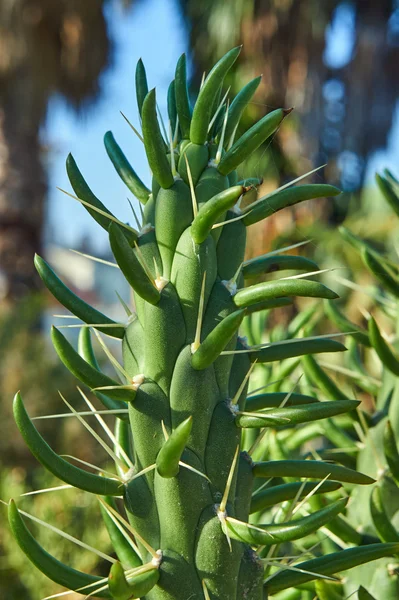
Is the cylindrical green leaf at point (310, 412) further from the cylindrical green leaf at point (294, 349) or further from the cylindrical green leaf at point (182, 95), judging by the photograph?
the cylindrical green leaf at point (182, 95)

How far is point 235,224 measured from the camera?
0.57m

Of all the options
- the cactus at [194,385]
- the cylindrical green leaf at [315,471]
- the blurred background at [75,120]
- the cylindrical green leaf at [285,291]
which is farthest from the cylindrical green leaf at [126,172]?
the blurred background at [75,120]

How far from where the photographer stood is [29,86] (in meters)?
7.11

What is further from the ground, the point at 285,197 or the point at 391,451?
the point at 285,197

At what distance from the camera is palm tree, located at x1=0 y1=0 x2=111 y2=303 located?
264 inches

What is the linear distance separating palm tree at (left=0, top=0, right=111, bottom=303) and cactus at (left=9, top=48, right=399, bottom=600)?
627cm

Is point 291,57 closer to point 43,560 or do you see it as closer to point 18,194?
point 18,194

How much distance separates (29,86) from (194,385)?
280 inches

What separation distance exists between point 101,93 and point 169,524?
8070mm

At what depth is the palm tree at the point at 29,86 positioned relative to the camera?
671 centimetres

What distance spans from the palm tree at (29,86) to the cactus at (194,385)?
6267 mm

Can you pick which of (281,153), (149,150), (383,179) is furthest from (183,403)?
(281,153)

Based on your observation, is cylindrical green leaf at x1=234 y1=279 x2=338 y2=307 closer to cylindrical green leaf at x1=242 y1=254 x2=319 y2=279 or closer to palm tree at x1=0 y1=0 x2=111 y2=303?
cylindrical green leaf at x1=242 y1=254 x2=319 y2=279

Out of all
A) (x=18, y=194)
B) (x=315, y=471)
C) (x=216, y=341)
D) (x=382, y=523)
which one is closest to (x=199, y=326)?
(x=216, y=341)
